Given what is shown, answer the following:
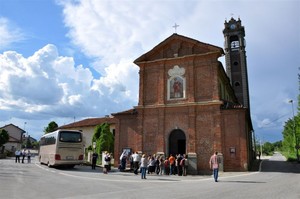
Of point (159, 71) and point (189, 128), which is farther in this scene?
point (159, 71)

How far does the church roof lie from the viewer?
2586 cm

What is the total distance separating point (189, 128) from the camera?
966 inches

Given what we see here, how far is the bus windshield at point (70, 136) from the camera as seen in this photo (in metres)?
23.1

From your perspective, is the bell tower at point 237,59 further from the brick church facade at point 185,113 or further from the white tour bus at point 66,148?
the white tour bus at point 66,148

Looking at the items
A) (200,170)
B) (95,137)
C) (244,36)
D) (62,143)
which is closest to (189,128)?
A: (200,170)

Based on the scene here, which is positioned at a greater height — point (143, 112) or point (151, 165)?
point (143, 112)

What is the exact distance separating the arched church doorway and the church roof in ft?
25.1

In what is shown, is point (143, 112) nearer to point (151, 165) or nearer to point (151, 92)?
point (151, 92)

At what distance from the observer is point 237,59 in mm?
51938

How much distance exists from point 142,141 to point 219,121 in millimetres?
7610

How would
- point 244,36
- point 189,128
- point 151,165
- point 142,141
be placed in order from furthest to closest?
point 244,36 → point 142,141 → point 189,128 → point 151,165

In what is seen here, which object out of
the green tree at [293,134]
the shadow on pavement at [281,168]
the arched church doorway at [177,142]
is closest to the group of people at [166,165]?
the arched church doorway at [177,142]

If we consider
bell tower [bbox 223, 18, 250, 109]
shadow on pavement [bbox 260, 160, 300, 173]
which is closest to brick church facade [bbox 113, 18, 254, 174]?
shadow on pavement [bbox 260, 160, 300, 173]

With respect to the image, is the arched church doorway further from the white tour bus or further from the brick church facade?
the white tour bus
